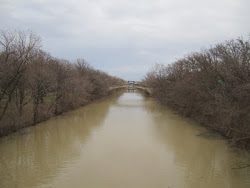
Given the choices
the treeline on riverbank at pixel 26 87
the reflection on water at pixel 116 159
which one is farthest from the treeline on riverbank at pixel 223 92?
the treeline on riverbank at pixel 26 87

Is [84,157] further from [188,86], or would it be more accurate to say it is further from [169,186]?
[188,86]

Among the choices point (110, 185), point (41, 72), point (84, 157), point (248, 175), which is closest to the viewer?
point (110, 185)

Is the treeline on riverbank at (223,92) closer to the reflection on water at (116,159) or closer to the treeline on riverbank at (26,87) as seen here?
the reflection on water at (116,159)

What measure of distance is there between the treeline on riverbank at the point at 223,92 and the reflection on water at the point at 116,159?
4.60 ft

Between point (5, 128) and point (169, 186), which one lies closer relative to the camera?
point (169, 186)

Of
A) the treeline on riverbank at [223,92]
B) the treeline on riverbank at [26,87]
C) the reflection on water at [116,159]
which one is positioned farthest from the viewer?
the treeline on riverbank at [26,87]

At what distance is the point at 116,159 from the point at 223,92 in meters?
6.98

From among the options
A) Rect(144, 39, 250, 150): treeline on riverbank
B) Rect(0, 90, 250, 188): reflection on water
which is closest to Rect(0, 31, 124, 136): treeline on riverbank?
Rect(0, 90, 250, 188): reflection on water

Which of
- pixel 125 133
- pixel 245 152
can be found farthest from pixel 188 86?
pixel 245 152

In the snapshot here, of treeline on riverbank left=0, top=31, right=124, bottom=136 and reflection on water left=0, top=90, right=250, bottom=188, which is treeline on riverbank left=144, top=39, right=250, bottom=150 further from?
treeline on riverbank left=0, top=31, right=124, bottom=136

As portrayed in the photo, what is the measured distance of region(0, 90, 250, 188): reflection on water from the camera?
11.3 metres

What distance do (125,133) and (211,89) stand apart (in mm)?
6872

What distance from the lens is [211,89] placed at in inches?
824

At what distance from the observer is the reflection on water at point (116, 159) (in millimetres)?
11344
